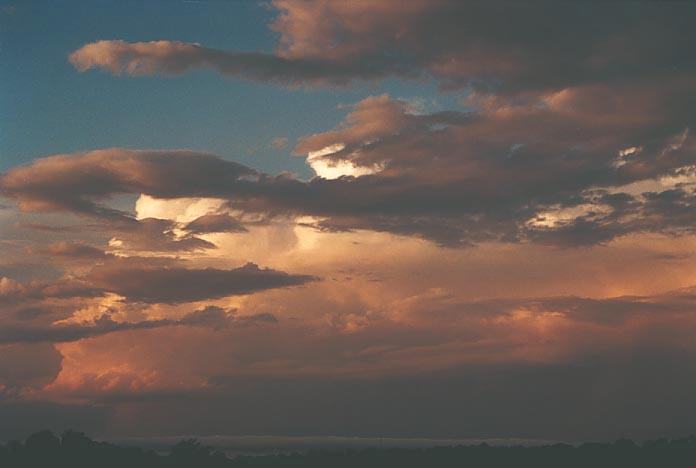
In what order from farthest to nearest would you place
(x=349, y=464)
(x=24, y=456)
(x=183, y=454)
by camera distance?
(x=349, y=464)
(x=183, y=454)
(x=24, y=456)

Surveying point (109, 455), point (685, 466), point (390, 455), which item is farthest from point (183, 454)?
point (685, 466)

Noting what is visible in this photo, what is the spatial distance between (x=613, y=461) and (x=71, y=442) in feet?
334

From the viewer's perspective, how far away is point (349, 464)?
617 feet

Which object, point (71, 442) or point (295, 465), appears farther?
point (295, 465)

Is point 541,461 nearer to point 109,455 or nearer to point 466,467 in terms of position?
point 466,467

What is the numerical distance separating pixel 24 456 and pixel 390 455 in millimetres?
68045

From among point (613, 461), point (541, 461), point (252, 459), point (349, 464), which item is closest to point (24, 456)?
point (252, 459)

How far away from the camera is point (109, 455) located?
16688 cm

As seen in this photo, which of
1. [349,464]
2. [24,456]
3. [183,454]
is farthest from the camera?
[349,464]

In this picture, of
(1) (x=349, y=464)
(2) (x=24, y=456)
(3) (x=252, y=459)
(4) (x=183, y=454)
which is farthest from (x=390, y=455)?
(2) (x=24, y=456)

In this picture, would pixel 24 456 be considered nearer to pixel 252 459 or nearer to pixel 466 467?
pixel 252 459

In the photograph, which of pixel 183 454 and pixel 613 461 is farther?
pixel 613 461

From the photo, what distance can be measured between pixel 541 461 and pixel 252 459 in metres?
55.6

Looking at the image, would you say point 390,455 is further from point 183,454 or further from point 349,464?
point 183,454
